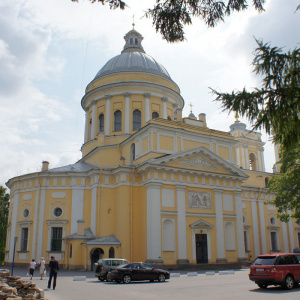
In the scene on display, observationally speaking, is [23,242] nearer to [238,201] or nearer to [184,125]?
[184,125]

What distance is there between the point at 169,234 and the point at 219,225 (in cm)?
477

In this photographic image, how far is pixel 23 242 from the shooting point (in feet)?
101

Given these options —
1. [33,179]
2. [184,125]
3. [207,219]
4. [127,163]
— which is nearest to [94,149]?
[127,163]

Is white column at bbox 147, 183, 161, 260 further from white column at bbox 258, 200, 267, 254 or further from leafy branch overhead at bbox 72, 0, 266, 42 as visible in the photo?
leafy branch overhead at bbox 72, 0, 266, 42

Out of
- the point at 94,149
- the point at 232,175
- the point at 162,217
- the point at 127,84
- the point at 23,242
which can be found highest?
the point at 127,84

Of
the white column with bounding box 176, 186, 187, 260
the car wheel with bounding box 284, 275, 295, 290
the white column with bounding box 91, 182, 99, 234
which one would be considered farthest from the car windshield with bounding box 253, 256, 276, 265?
the white column with bounding box 91, 182, 99, 234

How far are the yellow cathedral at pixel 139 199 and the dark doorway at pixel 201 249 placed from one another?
0.08 metres

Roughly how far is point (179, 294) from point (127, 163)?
2052 cm

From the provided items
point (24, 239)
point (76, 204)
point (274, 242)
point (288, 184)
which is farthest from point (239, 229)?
point (24, 239)

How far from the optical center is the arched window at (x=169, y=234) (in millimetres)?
27406

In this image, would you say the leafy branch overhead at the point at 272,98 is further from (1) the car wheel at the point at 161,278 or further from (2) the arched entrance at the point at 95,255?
(2) the arched entrance at the point at 95,255

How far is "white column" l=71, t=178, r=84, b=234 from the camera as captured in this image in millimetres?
29656

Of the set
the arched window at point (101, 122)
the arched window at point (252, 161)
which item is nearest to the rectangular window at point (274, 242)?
the arched window at point (252, 161)

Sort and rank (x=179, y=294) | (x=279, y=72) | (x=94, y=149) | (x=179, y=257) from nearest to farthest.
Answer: (x=279, y=72) < (x=179, y=294) < (x=179, y=257) < (x=94, y=149)
